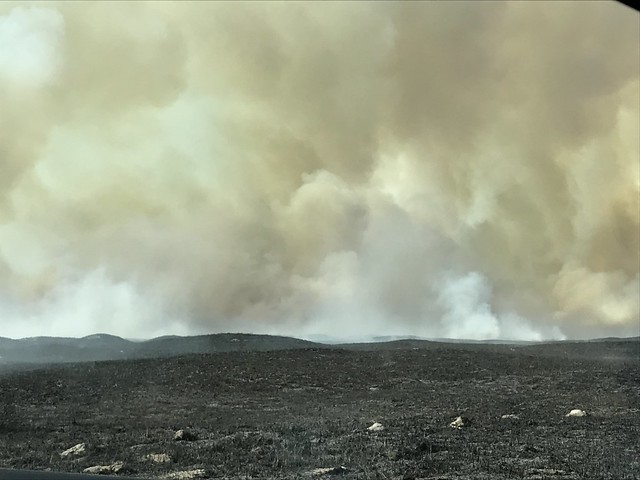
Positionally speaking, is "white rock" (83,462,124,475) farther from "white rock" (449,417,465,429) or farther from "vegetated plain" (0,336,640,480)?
"white rock" (449,417,465,429)

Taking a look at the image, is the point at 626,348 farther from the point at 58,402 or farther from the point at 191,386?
the point at 58,402

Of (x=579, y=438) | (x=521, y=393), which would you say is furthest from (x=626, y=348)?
(x=579, y=438)

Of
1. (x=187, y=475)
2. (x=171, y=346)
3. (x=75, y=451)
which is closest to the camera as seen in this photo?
(x=187, y=475)

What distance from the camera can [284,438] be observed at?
649 centimetres

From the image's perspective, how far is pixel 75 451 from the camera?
5.97 meters

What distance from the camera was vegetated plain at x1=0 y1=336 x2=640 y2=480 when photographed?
5512mm

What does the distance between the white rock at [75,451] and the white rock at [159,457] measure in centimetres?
75

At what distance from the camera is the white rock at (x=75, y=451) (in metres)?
5.89

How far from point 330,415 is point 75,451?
3380mm

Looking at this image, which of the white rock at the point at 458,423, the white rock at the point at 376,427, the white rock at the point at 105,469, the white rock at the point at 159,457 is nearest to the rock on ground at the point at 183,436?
the white rock at the point at 159,457

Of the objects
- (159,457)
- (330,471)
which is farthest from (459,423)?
(159,457)

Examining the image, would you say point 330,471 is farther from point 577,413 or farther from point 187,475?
point 577,413

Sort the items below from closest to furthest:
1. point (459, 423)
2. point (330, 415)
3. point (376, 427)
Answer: point (376, 427) → point (459, 423) → point (330, 415)

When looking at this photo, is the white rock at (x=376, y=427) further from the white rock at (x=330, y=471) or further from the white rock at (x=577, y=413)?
the white rock at (x=577, y=413)
